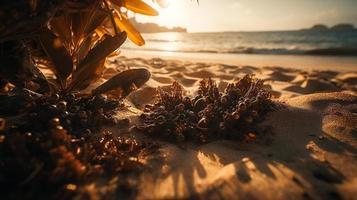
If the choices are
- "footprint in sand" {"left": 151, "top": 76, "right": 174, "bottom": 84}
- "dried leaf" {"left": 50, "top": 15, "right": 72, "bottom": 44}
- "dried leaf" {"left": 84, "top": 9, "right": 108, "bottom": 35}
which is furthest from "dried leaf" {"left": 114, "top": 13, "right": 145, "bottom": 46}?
"footprint in sand" {"left": 151, "top": 76, "right": 174, "bottom": 84}

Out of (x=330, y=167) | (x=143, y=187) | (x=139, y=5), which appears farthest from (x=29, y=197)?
(x=139, y=5)

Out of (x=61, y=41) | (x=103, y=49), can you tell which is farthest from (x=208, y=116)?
(x=61, y=41)

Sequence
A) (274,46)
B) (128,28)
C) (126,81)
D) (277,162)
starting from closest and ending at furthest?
(277,162), (126,81), (128,28), (274,46)

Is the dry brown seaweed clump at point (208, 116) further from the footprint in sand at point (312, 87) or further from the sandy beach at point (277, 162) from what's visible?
the footprint in sand at point (312, 87)

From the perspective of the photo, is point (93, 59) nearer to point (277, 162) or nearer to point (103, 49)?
point (103, 49)

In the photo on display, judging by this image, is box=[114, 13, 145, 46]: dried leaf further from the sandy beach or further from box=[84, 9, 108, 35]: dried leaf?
the sandy beach

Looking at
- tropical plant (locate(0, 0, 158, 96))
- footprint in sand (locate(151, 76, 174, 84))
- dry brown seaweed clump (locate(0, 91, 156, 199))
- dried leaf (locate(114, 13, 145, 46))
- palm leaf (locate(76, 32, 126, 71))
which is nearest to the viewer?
dry brown seaweed clump (locate(0, 91, 156, 199))
